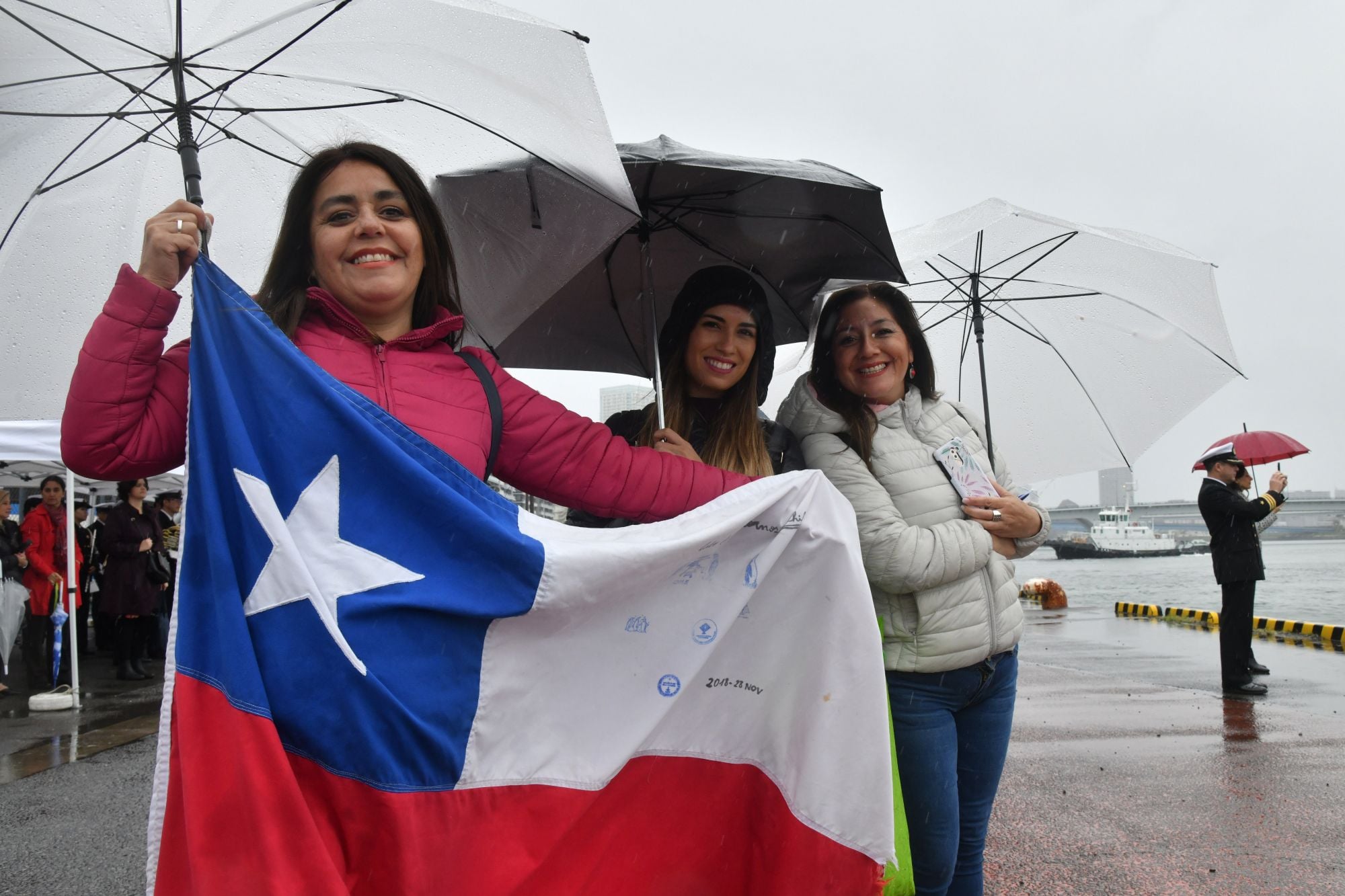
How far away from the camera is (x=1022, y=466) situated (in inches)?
195

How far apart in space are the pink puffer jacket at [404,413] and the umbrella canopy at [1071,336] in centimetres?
247

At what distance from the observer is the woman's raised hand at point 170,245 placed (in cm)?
198

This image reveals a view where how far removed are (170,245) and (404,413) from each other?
57 cm

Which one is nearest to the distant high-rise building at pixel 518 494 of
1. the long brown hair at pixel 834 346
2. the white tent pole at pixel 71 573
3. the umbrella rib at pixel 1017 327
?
the long brown hair at pixel 834 346

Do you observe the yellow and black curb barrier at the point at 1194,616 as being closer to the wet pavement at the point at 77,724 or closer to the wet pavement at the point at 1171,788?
the wet pavement at the point at 1171,788

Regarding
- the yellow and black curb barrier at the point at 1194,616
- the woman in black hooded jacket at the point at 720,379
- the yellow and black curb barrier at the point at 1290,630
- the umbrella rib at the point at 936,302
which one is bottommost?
the yellow and black curb barrier at the point at 1194,616

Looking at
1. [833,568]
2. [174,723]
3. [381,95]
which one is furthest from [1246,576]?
[174,723]

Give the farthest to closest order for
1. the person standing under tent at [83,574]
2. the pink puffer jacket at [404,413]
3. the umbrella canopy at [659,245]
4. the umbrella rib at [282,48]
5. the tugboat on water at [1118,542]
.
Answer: the tugboat on water at [1118,542]
the person standing under tent at [83,574]
the umbrella canopy at [659,245]
the umbrella rib at [282,48]
the pink puffer jacket at [404,413]

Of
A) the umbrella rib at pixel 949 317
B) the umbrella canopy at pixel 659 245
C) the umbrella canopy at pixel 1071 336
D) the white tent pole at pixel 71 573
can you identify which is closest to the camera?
the umbrella canopy at pixel 659 245

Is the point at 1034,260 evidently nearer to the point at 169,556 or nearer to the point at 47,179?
the point at 47,179

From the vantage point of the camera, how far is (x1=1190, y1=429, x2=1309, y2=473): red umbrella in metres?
10.5

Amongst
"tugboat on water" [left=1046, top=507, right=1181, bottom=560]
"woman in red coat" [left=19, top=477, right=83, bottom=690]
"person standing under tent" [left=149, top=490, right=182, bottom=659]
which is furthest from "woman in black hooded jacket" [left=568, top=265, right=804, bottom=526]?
"tugboat on water" [left=1046, top=507, right=1181, bottom=560]

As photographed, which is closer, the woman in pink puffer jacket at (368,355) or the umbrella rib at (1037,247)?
the woman in pink puffer jacket at (368,355)

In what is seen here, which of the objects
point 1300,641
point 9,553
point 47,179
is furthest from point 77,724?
point 1300,641
